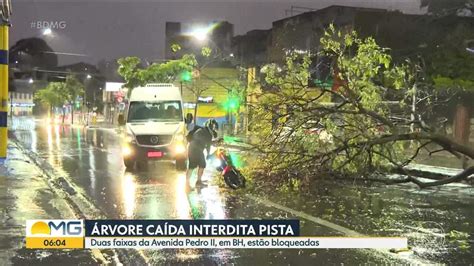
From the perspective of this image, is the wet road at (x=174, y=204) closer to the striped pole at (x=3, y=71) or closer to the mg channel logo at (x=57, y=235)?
the mg channel logo at (x=57, y=235)

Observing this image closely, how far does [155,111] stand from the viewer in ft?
52.0

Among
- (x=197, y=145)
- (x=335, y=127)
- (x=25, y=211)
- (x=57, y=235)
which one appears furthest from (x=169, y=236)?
(x=197, y=145)

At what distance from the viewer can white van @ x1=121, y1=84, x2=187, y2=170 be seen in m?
14.8

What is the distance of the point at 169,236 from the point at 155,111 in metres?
9.76

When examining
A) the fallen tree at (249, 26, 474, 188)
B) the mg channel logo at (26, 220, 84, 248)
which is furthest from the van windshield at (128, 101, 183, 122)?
the mg channel logo at (26, 220, 84, 248)

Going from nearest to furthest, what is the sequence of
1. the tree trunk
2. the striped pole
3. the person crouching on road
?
A: the striped pole → the person crouching on road → the tree trunk

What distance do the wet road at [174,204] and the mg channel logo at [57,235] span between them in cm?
93

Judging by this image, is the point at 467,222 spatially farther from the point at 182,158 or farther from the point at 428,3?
the point at 428,3

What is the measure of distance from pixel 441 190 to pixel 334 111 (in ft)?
14.1

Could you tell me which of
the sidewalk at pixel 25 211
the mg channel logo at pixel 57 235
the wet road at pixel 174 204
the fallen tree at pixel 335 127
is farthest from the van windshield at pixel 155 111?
the mg channel logo at pixel 57 235

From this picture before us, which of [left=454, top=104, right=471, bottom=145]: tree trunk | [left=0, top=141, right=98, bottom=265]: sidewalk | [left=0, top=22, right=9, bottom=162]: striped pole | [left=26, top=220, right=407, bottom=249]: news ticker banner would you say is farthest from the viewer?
[left=454, top=104, right=471, bottom=145]: tree trunk

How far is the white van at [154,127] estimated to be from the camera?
583 inches

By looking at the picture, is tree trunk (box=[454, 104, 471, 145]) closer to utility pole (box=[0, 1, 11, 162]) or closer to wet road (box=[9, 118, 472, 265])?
wet road (box=[9, 118, 472, 265])

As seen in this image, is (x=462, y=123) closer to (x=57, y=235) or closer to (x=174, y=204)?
(x=174, y=204)
